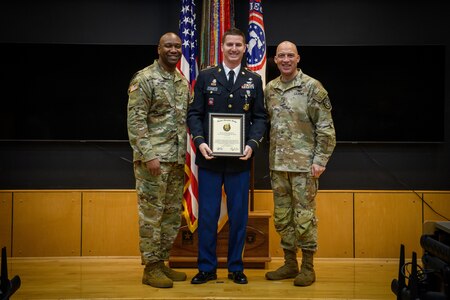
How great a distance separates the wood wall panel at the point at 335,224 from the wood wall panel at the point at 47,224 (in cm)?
197

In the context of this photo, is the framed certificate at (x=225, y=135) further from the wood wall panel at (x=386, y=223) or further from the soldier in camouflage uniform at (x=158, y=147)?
the wood wall panel at (x=386, y=223)

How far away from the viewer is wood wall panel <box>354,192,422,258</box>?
4574 millimetres

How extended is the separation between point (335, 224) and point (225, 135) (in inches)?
64.7

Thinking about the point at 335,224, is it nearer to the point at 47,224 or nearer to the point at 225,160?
the point at 225,160

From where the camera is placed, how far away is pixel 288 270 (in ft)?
12.2

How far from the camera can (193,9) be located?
167 inches

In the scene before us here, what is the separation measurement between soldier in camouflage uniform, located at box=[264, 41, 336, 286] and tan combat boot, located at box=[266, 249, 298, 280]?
12cm

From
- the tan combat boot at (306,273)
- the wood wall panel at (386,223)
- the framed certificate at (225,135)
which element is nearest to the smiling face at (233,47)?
the framed certificate at (225,135)

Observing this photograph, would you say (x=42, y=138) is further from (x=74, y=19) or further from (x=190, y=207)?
(x=190, y=207)

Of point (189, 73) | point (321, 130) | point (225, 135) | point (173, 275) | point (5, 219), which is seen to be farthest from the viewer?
point (5, 219)

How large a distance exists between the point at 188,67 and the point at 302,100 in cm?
99

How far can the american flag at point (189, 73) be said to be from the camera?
3975 millimetres

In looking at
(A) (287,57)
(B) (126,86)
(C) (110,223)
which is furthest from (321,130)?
(C) (110,223)

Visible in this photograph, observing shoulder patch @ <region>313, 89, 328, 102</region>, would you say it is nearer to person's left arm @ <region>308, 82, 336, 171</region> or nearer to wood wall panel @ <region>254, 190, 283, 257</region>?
person's left arm @ <region>308, 82, 336, 171</region>
